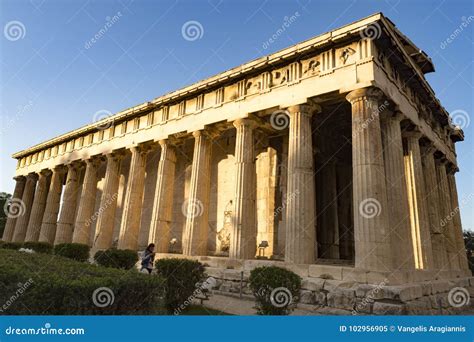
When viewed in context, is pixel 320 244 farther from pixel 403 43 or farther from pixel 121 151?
pixel 121 151

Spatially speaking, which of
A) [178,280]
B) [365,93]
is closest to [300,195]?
[365,93]

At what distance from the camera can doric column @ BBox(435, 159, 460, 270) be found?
63.1ft

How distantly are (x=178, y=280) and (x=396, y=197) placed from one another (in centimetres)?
971

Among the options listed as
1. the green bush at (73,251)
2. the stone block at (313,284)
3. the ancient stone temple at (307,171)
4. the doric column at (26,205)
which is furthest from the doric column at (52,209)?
the stone block at (313,284)

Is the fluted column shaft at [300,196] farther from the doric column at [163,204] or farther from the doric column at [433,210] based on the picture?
the doric column at [433,210]

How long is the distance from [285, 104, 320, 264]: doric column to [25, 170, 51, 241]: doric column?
25.0 m

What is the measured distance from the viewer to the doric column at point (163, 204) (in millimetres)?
18375

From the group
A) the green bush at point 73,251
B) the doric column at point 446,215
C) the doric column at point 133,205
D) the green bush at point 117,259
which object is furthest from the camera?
the doric column at point 133,205

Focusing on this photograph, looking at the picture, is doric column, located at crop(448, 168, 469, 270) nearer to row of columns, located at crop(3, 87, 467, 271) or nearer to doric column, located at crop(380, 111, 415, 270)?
row of columns, located at crop(3, 87, 467, 271)

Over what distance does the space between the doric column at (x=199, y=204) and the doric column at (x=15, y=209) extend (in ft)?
77.9

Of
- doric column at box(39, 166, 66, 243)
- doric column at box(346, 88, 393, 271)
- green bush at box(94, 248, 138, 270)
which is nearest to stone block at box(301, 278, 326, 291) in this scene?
doric column at box(346, 88, 393, 271)

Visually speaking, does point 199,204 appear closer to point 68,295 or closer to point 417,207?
point 417,207

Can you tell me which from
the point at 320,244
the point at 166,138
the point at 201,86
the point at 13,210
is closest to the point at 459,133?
the point at 320,244

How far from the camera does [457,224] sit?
2042cm
